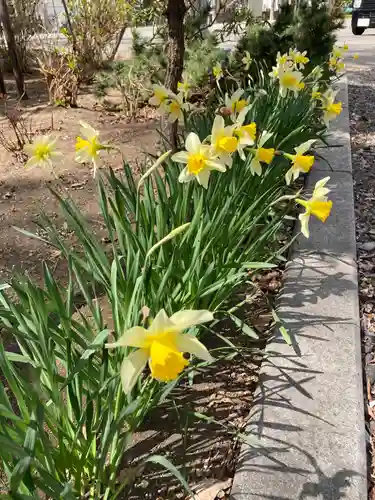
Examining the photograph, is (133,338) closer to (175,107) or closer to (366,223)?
(175,107)

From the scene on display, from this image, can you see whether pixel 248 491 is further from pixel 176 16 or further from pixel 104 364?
pixel 176 16

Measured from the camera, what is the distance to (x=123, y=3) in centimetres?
591

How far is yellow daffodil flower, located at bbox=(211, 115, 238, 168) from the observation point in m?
1.53

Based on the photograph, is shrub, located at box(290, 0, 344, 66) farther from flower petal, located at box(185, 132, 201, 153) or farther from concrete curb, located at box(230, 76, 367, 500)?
flower petal, located at box(185, 132, 201, 153)

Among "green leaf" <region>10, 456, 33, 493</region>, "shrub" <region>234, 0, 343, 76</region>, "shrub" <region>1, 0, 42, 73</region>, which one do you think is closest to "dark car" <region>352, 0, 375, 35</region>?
"shrub" <region>234, 0, 343, 76</region>

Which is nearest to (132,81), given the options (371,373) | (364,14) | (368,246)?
(368,246)

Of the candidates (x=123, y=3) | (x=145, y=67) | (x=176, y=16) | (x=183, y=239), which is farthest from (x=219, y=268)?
(x=123, y=3)

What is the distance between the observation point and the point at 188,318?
864 mm

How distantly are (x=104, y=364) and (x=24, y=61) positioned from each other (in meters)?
7.03

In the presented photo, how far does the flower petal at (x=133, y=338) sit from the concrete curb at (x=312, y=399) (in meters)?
0.55

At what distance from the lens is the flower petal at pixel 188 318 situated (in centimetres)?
86

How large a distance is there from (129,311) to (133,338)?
0.42m

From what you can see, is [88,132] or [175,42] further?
[175,42]

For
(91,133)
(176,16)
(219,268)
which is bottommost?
(219,268)
